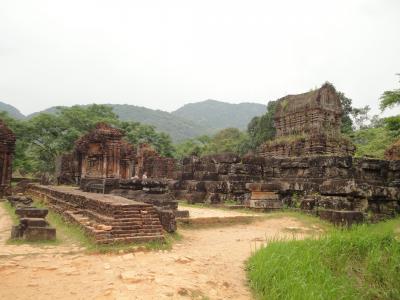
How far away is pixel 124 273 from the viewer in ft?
14.1

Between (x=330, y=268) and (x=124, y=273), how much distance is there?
2975 millimetres

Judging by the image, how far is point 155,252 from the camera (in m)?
5.41

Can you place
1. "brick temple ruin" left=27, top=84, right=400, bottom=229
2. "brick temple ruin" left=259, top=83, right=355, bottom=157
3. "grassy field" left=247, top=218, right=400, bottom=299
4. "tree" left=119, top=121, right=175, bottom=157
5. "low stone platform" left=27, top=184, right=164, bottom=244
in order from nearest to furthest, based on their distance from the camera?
"grassy field" left=247, top=218, right=400, bottom=299 < "low stone platform" left=27, top=184, right=164, bottom=244 < "brick temple ruin" left=27, top=84, right=400, bottom=229 < "brick temple ruin" left=259, top=83, right=355, bottom=157 < "tree" left=119, top=121, right=175, bottom=157

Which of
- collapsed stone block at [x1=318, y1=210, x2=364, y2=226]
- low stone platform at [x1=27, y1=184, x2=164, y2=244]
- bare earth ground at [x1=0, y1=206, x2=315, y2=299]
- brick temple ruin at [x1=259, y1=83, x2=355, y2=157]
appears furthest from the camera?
brick temple ruin at [x1=259, y1=83, x2=355, y2=157]

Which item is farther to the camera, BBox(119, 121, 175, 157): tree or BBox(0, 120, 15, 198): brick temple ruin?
BBox(119, 121, 175, 157): tree

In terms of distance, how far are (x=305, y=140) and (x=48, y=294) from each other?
16.8 metres

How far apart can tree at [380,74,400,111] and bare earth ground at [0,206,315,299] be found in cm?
791

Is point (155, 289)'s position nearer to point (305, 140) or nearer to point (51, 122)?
point (305, 140)

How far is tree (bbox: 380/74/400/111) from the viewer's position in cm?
1135

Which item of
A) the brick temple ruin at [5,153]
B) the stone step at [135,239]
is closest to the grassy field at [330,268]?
the stone step at [135,239]

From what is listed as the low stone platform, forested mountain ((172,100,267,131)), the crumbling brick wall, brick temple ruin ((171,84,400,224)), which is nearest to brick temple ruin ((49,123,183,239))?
the low stone platform

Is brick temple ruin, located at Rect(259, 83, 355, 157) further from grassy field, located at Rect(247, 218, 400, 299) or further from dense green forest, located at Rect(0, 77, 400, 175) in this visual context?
grassy field, located at Rect(247, 218, 400, 299)

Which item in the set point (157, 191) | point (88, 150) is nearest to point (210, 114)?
point (88, 150)

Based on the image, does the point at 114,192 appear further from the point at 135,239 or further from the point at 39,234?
the point at 135,239
